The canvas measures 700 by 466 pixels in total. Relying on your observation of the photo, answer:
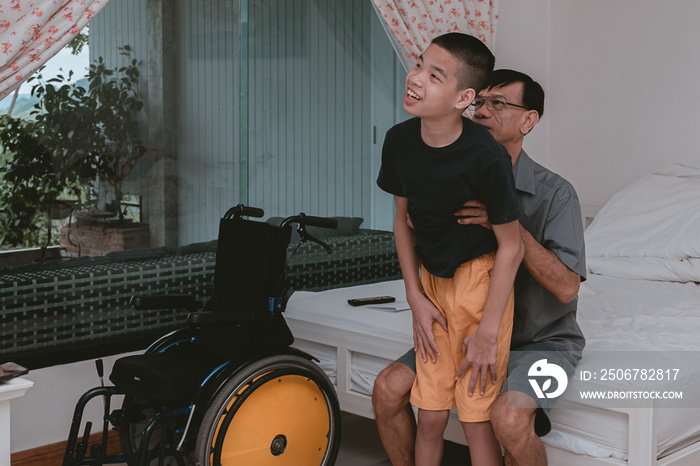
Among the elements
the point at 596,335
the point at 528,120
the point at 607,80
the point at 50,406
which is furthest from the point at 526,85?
the point at 607,80

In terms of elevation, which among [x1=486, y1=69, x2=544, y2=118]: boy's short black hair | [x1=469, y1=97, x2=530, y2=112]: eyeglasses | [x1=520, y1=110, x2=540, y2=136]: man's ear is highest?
[x1=486, y1=69, x2=544, y2=118]: boy's short black hair

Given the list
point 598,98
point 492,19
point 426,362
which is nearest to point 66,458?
point 426,362

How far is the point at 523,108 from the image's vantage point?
1.96m

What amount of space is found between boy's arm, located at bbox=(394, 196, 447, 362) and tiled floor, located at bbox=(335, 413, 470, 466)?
0.75 metres

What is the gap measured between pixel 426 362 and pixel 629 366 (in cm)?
50

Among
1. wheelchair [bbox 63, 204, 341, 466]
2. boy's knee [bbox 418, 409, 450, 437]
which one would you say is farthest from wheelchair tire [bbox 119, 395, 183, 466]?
boy's knee [bbox 418, 409, 450, 437]

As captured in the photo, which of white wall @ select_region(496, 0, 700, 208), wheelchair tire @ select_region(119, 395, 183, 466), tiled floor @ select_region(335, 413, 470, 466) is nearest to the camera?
wheelchair tire @ select_region(119, 395, 183, 466)

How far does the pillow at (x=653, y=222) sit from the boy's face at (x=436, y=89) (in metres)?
1.63

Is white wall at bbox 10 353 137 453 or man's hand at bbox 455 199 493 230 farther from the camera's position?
white wall at bbox 10 353 137 453

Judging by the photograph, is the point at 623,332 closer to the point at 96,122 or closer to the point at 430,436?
the point at 430,436

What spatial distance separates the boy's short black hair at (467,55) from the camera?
1.72 m

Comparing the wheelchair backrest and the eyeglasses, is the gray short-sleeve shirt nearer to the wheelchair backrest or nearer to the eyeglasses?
the eyeglasses

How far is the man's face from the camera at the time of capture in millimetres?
1960

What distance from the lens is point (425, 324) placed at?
6.22 feet
